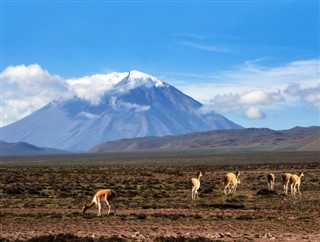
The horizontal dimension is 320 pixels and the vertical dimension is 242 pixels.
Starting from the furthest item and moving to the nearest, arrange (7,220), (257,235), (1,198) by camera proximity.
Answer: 1. (1,198)
2. (7,220)
3. (257,235)

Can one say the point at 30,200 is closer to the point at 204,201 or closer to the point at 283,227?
the point at 204,201

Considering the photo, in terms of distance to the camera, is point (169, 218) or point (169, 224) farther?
point (169, 218)

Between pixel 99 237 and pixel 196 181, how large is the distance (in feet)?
50.5

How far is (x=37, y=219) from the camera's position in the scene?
23484 millimetres

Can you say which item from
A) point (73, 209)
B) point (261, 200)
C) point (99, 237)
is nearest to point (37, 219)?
point (73, 209)

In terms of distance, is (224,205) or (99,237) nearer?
(99,237)

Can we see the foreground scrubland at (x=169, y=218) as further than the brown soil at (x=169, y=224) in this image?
No

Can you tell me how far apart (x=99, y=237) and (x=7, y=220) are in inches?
254

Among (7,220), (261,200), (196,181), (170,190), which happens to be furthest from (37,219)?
(170,190)

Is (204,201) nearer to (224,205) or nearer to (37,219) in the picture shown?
(224,205)

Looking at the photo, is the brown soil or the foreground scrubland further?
the brown soil

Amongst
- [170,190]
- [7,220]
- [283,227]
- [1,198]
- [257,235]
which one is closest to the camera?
[257,235]

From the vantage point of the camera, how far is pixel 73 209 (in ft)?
90.8

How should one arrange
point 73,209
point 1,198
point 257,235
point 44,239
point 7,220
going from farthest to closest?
point 1,198, point 73,209, point 7,220, point 257,235, point 44,239
